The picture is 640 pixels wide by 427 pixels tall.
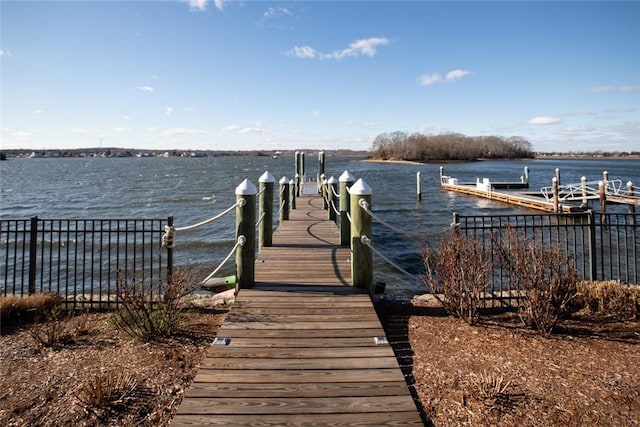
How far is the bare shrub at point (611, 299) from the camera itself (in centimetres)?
559

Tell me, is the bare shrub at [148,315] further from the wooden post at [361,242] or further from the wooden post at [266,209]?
the wooden post at [266,209]

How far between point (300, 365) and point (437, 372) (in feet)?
4.87

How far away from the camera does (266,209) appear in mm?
→ 8797

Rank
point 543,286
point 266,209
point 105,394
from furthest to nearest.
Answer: point 266,209
point 543,286
point 105,394

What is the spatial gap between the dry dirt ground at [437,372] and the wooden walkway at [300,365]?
0.39 meters

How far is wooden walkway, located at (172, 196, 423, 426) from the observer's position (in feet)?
10.2

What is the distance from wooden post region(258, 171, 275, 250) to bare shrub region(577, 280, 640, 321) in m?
5.90

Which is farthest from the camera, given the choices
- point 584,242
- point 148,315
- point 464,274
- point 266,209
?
point 584,242

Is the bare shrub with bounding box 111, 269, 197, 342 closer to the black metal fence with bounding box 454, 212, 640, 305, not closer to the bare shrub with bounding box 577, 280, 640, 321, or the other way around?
the black metal fence with bounding box 454, 212, 640, 305

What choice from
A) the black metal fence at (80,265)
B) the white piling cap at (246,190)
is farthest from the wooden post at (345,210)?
the black metal fence at (80,265)

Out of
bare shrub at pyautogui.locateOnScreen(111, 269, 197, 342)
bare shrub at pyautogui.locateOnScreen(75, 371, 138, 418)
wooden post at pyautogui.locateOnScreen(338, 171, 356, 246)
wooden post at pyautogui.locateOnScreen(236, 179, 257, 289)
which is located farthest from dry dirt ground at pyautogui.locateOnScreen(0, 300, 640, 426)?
wooden post at pyautogui.locateOnScreen(338, 171, 356, 246)

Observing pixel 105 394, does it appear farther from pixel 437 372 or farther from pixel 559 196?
pixel 559 196

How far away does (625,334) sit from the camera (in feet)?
16.6

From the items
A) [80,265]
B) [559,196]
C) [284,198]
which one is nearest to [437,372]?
[284,198]
